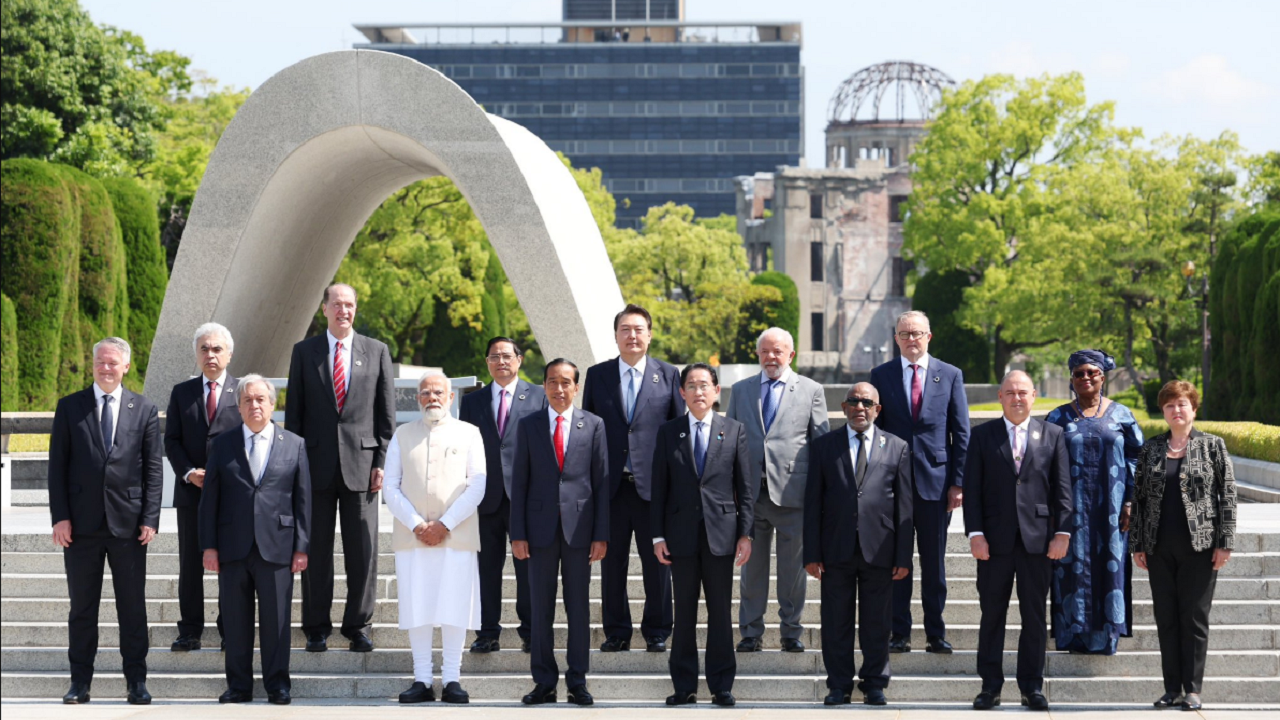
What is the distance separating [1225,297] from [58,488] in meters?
19.2

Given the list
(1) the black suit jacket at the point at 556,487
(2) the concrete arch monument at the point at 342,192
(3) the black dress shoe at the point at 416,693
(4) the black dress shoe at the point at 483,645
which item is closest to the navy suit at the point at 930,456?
(1) the black suit jacket at the point at 556,487

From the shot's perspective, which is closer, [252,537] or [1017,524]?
[1017,524]

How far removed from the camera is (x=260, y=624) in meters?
7.23

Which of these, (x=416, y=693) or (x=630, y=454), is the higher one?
(x=630, y=454)

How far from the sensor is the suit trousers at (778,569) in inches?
304

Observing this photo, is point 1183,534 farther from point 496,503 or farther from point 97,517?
point 97,517

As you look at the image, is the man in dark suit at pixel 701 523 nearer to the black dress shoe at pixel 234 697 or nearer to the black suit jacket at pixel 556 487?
the black suit jacket at pixel 556 487

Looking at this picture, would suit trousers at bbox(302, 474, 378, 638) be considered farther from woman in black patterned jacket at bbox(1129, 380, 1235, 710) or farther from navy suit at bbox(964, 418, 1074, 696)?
woman in black patterned jacket at bbox(1129, 380, 1235, 710)

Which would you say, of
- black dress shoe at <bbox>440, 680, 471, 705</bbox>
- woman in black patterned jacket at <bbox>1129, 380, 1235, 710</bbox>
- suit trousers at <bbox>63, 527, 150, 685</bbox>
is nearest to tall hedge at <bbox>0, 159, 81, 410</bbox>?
suit trousers at <bbox>63, 527, 150, 685</bbox>

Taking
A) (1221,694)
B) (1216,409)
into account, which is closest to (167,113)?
(1216,409)

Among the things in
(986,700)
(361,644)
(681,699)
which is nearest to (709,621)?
(681,699)

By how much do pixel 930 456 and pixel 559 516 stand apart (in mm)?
2003

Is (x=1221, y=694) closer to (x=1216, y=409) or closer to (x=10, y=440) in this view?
(x=10, y=440)

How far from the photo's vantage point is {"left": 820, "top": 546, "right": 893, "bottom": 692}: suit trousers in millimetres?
7137
